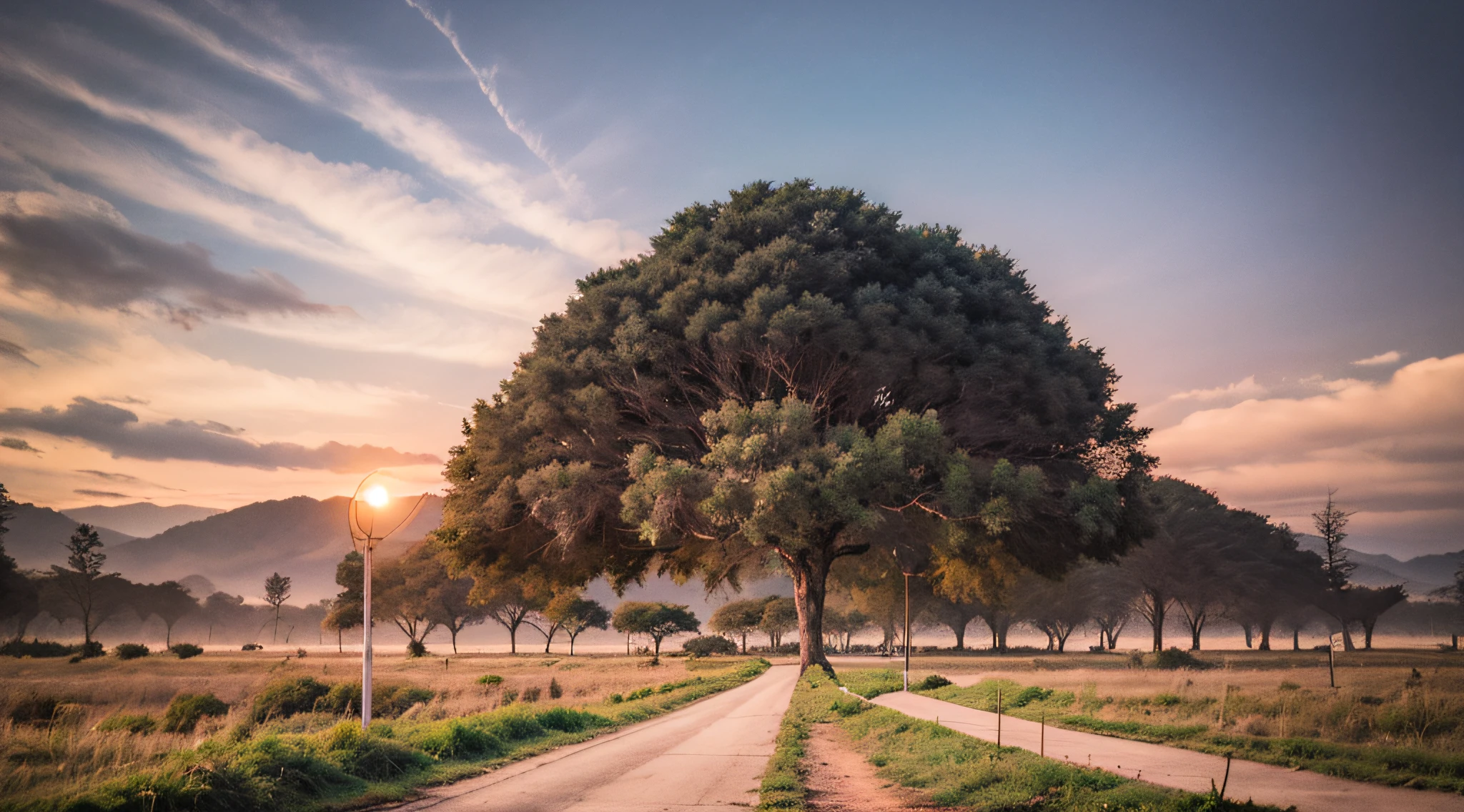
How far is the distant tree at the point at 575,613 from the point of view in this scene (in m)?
81.9

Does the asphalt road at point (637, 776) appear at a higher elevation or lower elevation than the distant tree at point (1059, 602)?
higher

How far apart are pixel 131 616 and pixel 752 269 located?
18241cm

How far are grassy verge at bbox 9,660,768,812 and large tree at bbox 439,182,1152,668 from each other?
9402 mm

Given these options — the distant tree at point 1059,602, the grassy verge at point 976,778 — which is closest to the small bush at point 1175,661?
the distant tree at point 1059,602

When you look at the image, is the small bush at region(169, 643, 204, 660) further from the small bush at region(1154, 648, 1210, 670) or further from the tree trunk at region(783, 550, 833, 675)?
the small bush at region(1154, 648, 1210, 670)

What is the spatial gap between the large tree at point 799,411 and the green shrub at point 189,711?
32.6 feet

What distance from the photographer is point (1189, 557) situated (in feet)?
211

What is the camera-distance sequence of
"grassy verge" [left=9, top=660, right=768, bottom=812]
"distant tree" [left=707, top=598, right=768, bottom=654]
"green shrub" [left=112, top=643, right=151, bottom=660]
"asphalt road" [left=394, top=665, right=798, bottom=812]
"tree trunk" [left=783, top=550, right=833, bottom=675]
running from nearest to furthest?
"grassy verge" [left=9, top=660, right=768, bottom=812] < "asphalt road" [left=394, top=665, right=798, bottom=812] < "tree trunk" [left=783, top=550, right=833, bottom=675] < "green shrub" [left=112, top=643, right=151, bottom=660] < "distant tree" [left=707, top=598, right=768, bottom=654]

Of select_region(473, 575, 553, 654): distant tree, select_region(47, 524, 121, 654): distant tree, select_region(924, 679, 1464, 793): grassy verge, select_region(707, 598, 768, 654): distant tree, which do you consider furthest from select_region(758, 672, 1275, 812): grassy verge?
select_region(47, 524, 121, 654): distant tree

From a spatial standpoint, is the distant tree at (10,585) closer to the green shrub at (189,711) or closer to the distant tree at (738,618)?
the green shrub at (189,711)

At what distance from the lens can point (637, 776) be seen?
12273 mm

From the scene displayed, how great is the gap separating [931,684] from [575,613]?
6848 centimetres

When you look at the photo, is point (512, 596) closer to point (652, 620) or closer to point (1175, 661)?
point (652, 620)

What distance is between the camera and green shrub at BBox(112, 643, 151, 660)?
67.9 m
